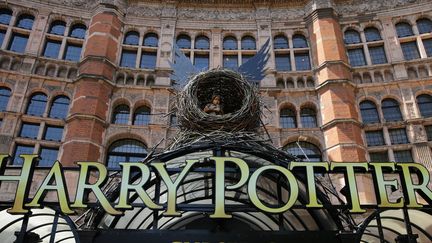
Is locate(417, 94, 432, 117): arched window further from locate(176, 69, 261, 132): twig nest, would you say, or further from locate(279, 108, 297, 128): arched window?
locate(176, 69, 261, 132): twig nest

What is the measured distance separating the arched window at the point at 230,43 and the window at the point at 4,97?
11389 millimetres

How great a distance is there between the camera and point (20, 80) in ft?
61.2

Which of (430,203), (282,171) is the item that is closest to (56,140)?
(282,171)

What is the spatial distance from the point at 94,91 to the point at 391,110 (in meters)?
14.7

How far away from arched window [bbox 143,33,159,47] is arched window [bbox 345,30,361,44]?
1075cm

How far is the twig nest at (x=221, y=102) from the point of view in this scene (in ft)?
27.8

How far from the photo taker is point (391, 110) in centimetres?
1906

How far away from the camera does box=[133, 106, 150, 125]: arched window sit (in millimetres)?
19094

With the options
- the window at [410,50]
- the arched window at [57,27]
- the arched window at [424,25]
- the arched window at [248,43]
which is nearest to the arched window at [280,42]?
the arched window at [248,43]

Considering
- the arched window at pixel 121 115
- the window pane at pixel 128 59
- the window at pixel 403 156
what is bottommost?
the window at pixel 403 156

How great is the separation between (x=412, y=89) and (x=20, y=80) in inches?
760

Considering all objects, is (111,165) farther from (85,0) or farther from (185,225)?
(85,0)

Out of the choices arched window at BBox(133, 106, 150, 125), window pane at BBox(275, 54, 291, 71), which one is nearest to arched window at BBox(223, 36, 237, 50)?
window pane at BBox(275, 54, 291, 71)

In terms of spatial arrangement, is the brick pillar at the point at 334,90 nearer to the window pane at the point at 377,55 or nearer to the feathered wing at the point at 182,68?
the window pane at the point at 377,55
